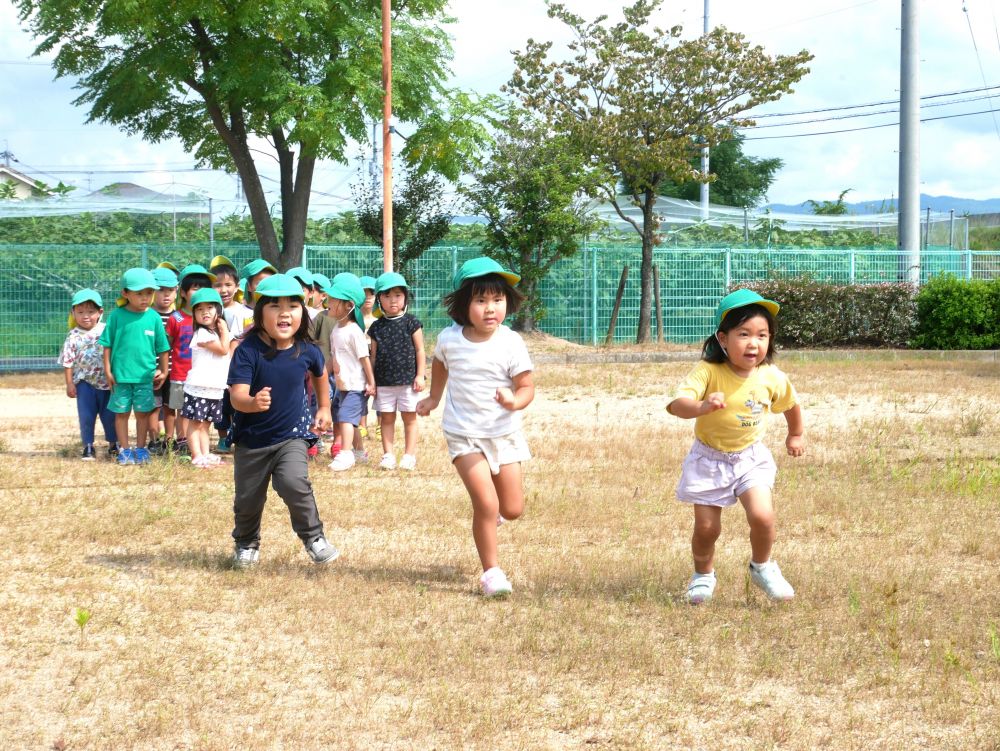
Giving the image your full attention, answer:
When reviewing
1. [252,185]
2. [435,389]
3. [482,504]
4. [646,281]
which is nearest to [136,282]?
[435,389]

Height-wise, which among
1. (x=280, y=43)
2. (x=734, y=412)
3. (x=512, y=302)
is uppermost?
(x=280, y=43)

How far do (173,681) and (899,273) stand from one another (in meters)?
24.5

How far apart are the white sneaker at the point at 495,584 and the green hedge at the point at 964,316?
20.3 metres

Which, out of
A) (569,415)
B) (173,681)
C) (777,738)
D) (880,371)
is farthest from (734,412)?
(880,371)

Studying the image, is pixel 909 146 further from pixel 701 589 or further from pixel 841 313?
pixel 701 589

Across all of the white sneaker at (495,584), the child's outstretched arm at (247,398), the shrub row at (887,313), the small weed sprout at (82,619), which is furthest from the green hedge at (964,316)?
the small weed sprout at (82,619)

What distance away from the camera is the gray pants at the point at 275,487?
612cm

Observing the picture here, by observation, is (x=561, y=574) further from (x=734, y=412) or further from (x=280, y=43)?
(x=280, y=43)

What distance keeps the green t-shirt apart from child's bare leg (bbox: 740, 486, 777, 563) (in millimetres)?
6072

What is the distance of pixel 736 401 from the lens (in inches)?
211

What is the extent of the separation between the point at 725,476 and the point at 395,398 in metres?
4.67

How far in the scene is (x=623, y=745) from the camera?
3.74 m

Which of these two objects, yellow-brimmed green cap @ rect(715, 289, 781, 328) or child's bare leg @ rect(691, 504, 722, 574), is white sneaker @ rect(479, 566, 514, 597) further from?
yellow-brimmed green cap @ rect(715, 289, 781, 328)

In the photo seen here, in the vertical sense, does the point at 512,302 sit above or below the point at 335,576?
above
